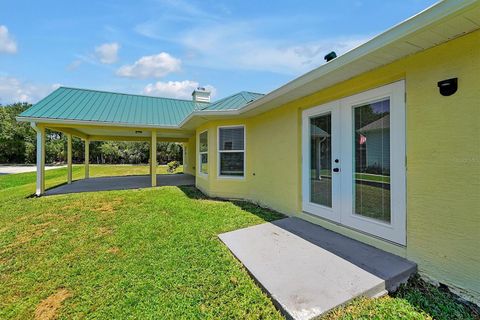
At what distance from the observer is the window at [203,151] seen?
860cm

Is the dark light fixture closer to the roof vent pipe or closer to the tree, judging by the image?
the roof vent pipe

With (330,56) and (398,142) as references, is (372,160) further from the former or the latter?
(330,56)

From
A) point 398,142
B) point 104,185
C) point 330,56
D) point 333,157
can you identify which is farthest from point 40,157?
point 398,142

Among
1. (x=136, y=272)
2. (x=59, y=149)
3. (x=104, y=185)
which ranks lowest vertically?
(x=136, y=272)

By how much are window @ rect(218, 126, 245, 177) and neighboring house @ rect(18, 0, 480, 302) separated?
4.92 ft

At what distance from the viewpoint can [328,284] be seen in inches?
96.2

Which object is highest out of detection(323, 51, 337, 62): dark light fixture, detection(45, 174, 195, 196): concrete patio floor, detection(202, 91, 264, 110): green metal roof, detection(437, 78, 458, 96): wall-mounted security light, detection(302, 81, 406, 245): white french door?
detection(202, 91, 264, 110): green metal roof

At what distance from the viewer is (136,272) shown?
3025mm

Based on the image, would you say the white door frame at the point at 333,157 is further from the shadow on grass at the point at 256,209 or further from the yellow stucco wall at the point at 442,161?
the shadow on grass at the point at 256,209

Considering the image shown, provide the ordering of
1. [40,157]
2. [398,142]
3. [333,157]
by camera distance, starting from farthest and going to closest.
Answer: [40,157]
[333,157]
[398,142]

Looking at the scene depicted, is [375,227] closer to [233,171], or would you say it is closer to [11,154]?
[233,171]

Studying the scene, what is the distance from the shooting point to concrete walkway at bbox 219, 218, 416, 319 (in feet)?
7.32

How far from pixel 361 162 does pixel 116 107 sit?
11.0 m

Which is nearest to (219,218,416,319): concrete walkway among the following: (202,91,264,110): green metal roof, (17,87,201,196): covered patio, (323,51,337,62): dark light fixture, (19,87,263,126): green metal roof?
(323,51,337,62): dark light fixture
